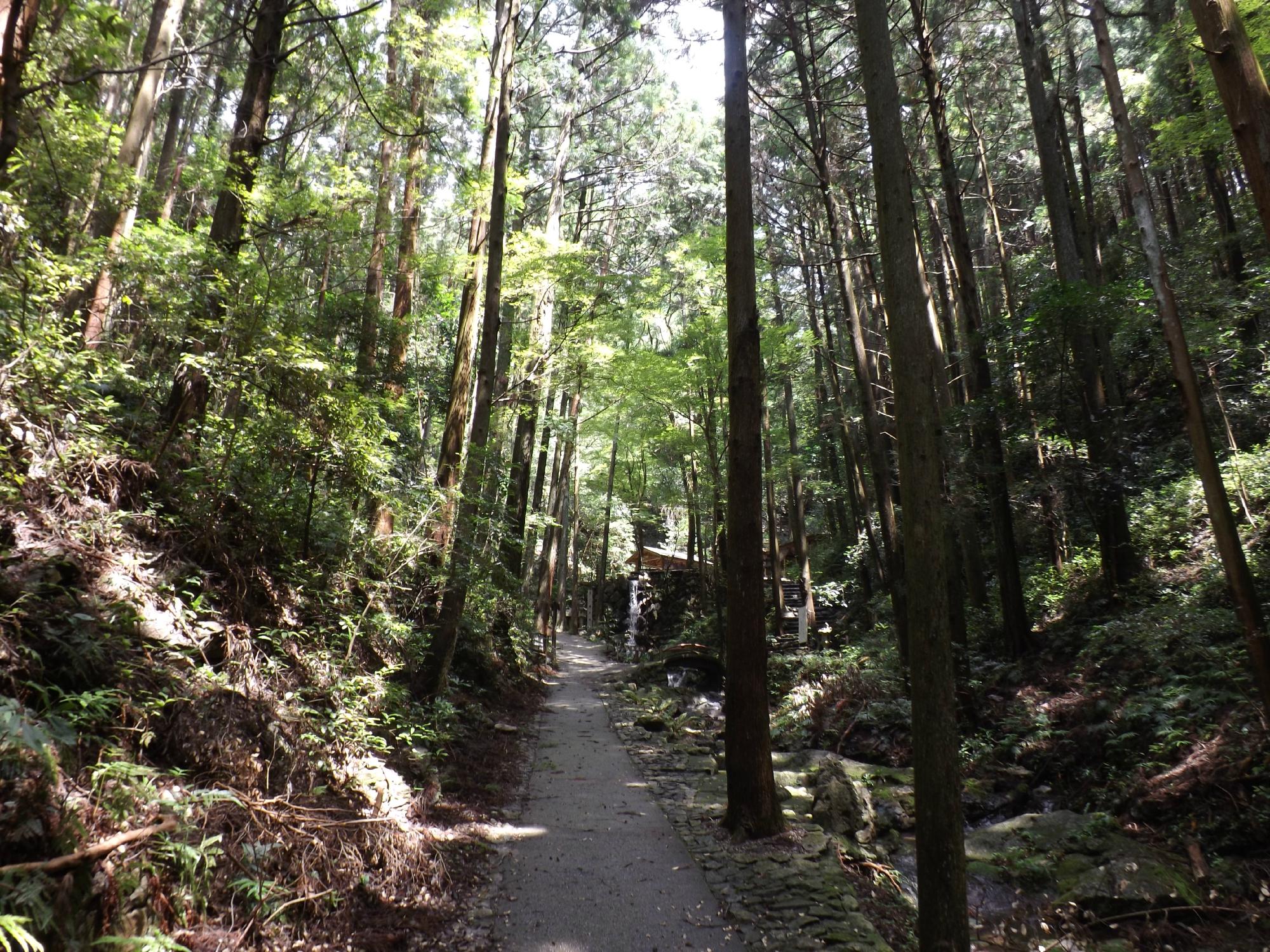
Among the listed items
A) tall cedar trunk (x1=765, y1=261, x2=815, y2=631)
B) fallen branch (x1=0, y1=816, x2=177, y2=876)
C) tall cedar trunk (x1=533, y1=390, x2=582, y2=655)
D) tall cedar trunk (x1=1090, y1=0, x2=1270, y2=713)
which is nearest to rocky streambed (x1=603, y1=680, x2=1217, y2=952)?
tall cedar trunk (x1=1090, y1=0, x2=1270, y2=713)

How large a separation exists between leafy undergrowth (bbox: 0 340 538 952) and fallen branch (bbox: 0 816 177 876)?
0.01 meters

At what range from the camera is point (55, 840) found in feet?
8.22

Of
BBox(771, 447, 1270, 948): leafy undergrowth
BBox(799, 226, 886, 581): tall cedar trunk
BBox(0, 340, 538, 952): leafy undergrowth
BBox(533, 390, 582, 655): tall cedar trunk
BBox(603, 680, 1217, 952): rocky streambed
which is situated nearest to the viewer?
BBox(0, 340, 538, 952): leafy undergrowth

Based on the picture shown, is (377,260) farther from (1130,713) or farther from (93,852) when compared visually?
(1130,713)

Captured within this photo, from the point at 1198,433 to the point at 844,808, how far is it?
4949 millimetres

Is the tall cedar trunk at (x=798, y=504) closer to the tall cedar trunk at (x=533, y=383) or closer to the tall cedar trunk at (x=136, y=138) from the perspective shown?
the tall cedar trunk at (x=533, y=383)

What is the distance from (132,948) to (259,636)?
2452 mm

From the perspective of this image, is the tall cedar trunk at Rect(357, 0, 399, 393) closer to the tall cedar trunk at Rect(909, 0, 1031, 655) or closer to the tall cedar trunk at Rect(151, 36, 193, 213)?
the tall cedar trunk at Rect(151, 36, 193, 213)

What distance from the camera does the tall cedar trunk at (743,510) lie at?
5777 millimetres

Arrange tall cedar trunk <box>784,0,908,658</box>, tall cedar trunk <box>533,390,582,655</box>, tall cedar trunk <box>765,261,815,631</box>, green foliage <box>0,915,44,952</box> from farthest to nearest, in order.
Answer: tall cedar trunk <box>533,390,582,655</box>, tall cedar trunk <box>765,261,815,631</box>, tall cedar trunk <box>784,0,908,658</box>, green foliage <box>0,915,44,952</box>

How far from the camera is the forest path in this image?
4023mm

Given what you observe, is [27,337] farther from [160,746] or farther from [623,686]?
[623,686]

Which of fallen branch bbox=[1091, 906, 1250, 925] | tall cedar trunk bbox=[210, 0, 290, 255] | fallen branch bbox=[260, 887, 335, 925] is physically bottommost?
fallen branch bbox=[1091, 906, 1250, 925]

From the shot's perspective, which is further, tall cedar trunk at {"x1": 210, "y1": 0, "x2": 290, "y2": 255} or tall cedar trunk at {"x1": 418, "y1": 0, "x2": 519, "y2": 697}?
tall cedar trunk at {"x1": 418, "y1": 0, "x2": 519, "y2": 697}
